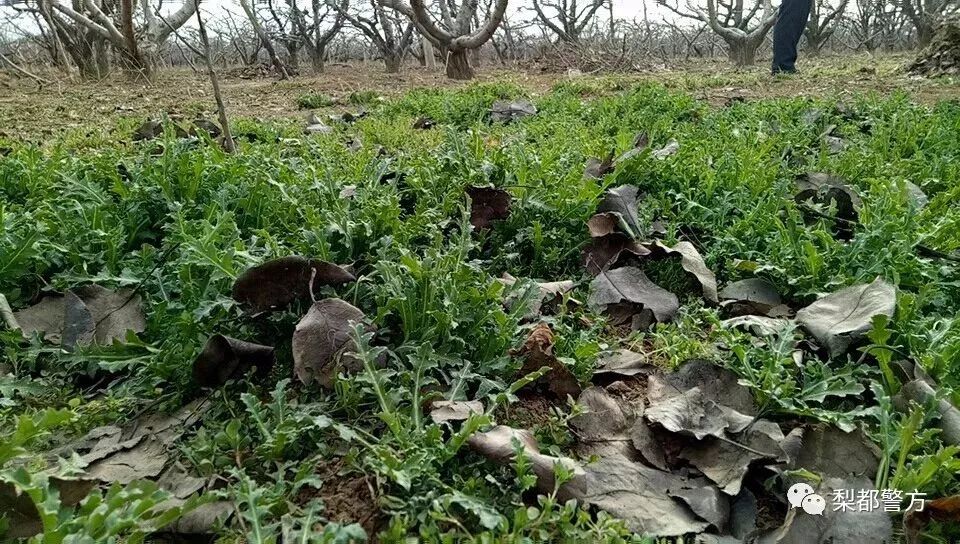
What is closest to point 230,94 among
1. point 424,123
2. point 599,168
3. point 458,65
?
point 424,123

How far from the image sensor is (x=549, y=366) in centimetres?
177

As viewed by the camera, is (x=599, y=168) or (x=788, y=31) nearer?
(x=599, y=168)

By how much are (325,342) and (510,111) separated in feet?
15.1

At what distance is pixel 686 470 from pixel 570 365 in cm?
45

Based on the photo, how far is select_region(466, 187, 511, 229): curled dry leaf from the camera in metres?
2.63

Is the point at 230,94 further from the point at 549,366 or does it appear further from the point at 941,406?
the point at 941,406

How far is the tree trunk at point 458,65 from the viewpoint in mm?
11633

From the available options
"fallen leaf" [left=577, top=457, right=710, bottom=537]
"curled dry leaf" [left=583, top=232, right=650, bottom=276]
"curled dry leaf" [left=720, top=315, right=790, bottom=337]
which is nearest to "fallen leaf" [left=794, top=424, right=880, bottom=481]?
"fallen leaf" [left=577, top=457, right=710, bottom=537]

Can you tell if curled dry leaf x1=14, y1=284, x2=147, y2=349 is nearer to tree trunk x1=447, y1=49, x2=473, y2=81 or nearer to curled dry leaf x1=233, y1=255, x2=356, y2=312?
curled dry leaf x1=233, y1=255, x2=356, y2=312

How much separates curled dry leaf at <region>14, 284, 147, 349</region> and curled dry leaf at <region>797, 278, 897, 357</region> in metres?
2.17

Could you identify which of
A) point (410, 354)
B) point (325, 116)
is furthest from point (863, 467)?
point (325, 116)

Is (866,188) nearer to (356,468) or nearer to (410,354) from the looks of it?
(410,354)

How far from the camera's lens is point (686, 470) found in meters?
1.56

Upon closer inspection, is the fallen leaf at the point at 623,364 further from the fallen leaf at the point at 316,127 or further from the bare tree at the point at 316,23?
the bare tree at the point at 316,23
